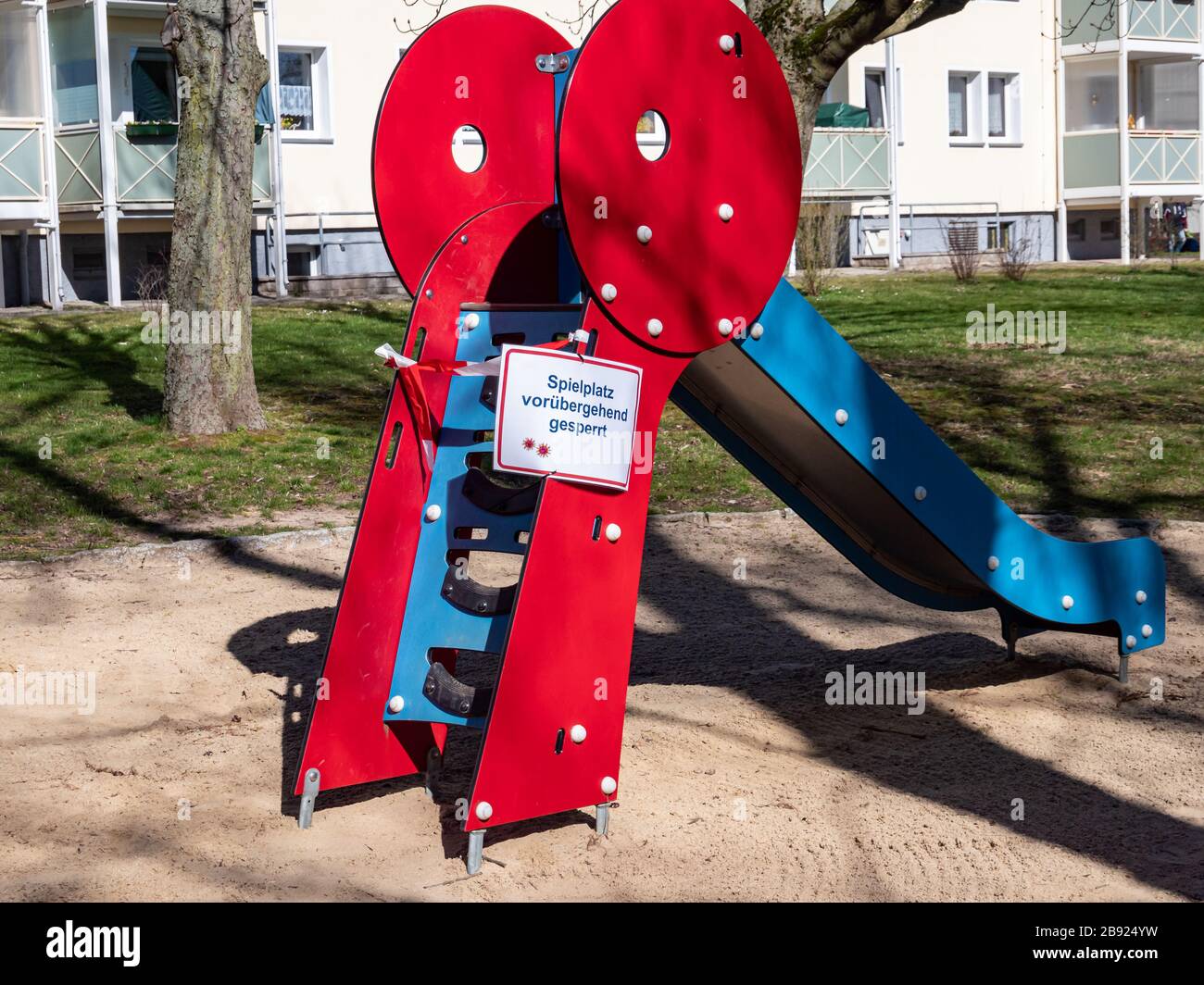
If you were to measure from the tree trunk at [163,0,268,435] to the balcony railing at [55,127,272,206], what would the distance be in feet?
32.3

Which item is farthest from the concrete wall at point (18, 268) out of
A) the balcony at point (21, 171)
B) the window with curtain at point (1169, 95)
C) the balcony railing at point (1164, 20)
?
the window with curtain at point (1169, 95)

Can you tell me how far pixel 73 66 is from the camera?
66.8 ft

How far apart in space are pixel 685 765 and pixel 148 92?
720 inches

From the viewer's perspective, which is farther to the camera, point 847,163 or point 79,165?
point 847,163

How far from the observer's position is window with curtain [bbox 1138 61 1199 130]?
32094mm

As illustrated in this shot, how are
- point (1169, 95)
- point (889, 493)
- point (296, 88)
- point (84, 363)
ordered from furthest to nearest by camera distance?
point (1169, 95) → point (296, 88) → point (84, 363) → point (889, 493)

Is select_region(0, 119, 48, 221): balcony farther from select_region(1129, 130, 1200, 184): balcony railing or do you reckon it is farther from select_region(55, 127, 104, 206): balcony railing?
select_region(1129, 130, 1200, 184): balcony railing

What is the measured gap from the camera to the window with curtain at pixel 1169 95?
32.1m

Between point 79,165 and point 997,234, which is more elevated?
point 79,165

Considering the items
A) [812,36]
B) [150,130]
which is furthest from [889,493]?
[150,130]

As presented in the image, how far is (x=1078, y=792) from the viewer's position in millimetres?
4723

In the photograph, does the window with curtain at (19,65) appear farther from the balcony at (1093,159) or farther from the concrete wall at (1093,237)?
the concrete wall at (1093,237)

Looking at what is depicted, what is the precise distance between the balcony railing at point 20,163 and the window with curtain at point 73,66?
4.36 feet

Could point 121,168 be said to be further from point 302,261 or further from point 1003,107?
point 1003,107
